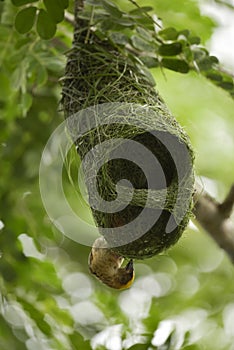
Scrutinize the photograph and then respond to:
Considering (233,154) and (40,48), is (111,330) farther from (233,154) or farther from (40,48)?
(233,154)

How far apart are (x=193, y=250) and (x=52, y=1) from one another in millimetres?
1246

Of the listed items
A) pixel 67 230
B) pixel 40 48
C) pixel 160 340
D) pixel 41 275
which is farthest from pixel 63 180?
pixel 160 340

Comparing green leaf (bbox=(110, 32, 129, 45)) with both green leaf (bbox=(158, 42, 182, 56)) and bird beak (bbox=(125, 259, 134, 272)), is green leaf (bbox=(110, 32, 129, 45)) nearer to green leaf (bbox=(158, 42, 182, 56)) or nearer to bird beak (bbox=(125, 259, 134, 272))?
green leaf (bbox=(158, 42, 182, 56))

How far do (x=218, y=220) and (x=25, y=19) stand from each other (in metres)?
0.57

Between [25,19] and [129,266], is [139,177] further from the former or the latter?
[25,19]

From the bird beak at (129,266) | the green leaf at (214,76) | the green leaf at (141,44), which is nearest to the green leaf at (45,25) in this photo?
the green leaf at (141,44)

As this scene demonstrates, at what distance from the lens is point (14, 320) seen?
1.44m

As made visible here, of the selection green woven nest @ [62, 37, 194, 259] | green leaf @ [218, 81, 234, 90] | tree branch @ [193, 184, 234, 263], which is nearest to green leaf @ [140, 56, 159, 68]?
green leaf @ [218, 81, 234, 90]

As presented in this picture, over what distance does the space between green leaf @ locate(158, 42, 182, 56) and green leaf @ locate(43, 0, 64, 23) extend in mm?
186

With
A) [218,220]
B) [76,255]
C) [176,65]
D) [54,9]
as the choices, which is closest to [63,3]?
[54,9]

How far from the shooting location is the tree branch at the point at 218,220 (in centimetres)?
159

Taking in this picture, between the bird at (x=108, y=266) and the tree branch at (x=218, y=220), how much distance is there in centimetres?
51

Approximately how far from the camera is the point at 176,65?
1334 mm

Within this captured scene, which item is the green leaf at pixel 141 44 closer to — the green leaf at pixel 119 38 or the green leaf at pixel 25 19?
the green leaf at pixel 119 38
